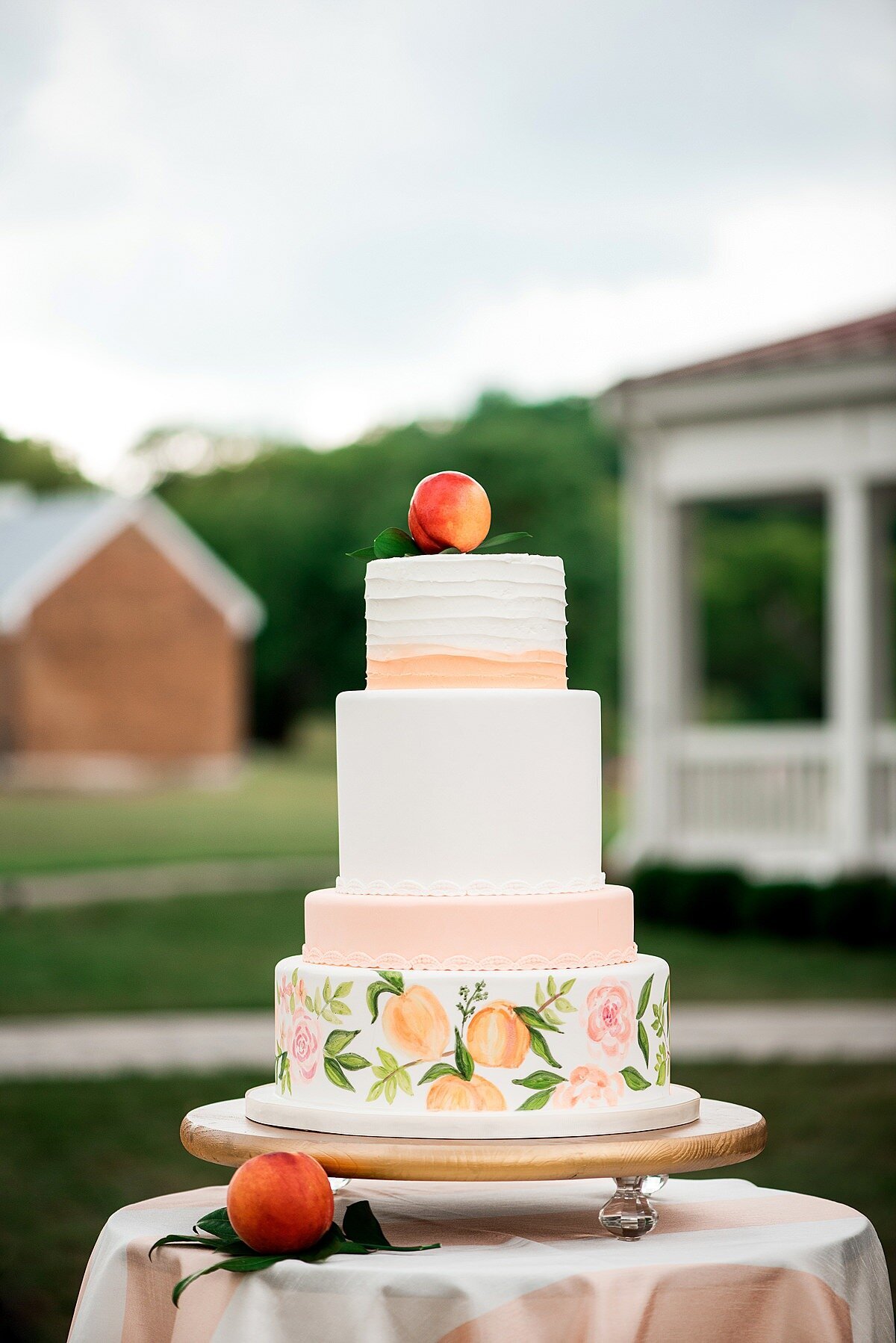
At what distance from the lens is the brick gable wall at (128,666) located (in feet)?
129

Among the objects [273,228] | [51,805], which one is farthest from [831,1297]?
[273,228]

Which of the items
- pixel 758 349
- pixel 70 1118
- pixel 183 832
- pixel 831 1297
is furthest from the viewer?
pixel 183 832

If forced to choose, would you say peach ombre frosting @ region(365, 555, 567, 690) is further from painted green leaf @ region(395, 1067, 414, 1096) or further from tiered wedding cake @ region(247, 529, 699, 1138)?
painted green leaf @ region(395, 1067, 414, 1096)

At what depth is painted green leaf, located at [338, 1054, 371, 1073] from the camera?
3.53 m

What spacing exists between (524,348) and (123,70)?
636 inches

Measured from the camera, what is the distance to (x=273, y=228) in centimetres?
5062

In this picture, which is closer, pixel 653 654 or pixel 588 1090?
pixel 588 1090

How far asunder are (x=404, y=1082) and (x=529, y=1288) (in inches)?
21.4

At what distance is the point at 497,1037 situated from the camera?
3.48 metres

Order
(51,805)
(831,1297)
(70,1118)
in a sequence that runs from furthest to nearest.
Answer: (51,805), (70,1118), (831,1297)

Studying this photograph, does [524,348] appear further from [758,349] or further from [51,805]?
[758,349]

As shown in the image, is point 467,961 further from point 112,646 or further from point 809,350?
point 112,646

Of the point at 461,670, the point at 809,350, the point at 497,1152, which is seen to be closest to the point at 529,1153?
the point at 497,1152

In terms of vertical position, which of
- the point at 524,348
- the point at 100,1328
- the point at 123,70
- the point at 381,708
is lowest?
the point at 100,1328
